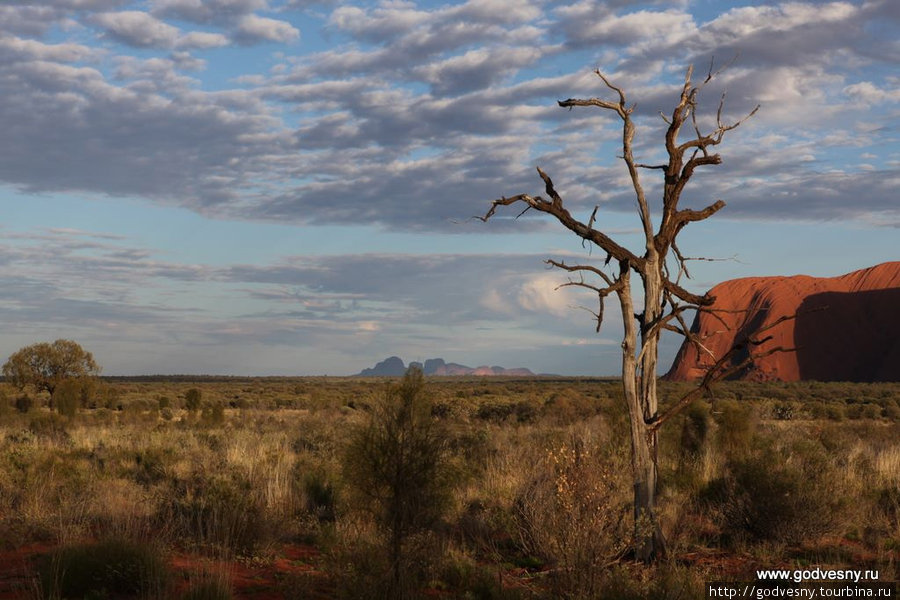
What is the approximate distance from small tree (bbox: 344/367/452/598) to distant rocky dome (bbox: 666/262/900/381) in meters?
79.8

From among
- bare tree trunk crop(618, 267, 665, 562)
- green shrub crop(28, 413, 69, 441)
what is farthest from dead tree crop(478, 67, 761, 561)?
green shrub crop(28, 413, 69, 441)

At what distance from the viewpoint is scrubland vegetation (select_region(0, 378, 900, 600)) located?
25.4 ft

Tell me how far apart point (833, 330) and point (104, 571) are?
9831cm

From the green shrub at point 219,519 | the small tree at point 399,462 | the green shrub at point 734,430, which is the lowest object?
the green shrub at point 219,519

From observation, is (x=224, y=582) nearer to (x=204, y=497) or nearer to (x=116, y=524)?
(x=116, y=524)

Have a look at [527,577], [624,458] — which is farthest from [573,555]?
[624,458]

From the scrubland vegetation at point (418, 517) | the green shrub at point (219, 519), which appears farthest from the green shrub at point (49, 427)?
the green shrub at point (219, 519)

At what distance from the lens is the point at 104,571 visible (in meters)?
7.98

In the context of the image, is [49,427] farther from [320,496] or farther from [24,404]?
[320,496]

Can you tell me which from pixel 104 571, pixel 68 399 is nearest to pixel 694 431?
pixel 104 571

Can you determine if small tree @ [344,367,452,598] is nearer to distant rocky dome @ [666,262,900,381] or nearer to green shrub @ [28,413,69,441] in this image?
green shrub @ [28,413,69,441]

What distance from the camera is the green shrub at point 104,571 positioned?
768 cm

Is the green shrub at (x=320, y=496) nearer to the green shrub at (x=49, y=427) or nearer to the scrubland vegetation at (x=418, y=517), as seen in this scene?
the scrubland vegetation at (x=418, y=517)

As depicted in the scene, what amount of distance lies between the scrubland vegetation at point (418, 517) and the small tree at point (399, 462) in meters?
0.02
